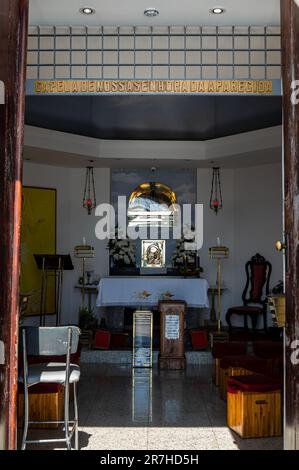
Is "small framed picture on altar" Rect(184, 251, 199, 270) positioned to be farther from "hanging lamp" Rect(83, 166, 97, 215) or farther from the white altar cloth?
"hanging lamp" Rect(83, 166, 97, 215)

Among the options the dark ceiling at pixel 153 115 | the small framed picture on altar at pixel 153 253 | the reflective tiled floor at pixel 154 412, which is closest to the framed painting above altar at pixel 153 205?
the small framed picture on altar at pixel 153 253

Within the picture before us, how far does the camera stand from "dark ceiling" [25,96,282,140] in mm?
8344

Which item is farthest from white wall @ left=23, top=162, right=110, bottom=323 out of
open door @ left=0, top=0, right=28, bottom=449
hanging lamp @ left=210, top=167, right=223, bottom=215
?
open door @ left=0, top=0, right=28, bottom=449

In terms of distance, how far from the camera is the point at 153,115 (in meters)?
8.89

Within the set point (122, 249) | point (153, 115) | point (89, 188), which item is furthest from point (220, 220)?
point (153, 115)

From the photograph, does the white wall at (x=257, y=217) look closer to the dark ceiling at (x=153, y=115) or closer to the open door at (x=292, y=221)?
the dark ceiling at (x=153, y=115)

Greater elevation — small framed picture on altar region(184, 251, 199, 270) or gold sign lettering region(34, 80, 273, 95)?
gold sign lettering region(34, 80, 273, 95)

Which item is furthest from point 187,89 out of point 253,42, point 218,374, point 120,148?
point 120,148

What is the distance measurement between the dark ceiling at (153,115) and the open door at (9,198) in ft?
16.6

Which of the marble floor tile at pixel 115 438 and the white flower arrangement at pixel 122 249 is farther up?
the white flower arrangement at pixel 122 249

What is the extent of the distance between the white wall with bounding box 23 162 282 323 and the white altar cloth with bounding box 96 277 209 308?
1.90 m

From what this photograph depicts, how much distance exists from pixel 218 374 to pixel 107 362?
7.44ft

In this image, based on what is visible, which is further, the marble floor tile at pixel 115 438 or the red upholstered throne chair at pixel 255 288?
the red upholstered throne chair at pixel 255 288

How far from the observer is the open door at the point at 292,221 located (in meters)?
3.23
